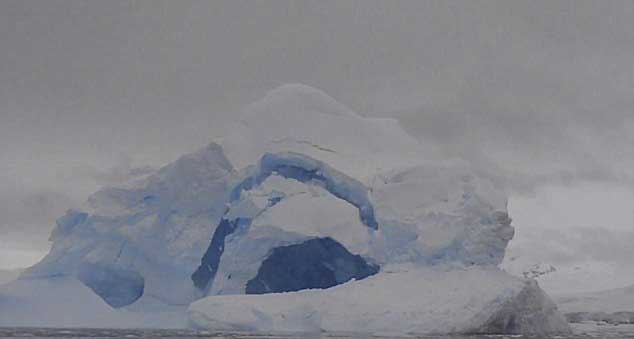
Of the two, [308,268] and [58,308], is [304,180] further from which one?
[58,308]

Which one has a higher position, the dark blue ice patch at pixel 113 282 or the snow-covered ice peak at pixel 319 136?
the snow-covered ice peak at pixel 319 136

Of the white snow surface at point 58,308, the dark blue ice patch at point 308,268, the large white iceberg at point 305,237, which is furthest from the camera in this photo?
the white snow surface at point 58,308

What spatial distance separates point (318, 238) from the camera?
23.7 m

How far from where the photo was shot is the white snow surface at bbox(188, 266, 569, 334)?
19.5 m

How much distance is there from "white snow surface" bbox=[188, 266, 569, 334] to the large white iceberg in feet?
0.12

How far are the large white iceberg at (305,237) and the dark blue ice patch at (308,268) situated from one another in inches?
1.7

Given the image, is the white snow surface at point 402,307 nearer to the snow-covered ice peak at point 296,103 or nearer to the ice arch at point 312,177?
the ice arch at point 312,177

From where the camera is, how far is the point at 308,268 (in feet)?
80.9

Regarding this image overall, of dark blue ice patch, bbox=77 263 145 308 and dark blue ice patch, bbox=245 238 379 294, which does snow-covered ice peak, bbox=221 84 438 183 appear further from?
dark blue ice patch, bbox=77 263 145 308

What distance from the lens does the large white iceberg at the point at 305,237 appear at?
66.5 feet

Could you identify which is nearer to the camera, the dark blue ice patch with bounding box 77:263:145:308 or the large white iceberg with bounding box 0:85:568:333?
the large white iceberg with bounding box 0:85:568:333

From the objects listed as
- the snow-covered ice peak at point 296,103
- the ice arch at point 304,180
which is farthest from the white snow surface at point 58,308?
the snow-covered ice peak at point 296,103

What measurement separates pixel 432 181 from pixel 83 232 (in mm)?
11051

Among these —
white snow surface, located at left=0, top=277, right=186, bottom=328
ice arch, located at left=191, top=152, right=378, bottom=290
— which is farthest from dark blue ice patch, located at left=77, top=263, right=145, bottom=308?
ice arch, located at left=191, top=152, right=378, bottom=290
